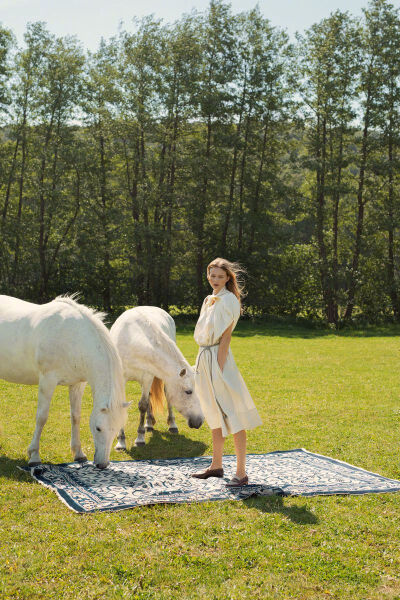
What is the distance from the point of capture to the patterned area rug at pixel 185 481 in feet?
16.6

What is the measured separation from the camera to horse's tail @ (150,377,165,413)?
8.06m

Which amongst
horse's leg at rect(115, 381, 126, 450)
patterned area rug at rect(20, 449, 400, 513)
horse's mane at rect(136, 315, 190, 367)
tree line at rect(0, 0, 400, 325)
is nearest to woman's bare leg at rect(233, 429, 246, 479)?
patterned area rug at rect(20, 449, 400, 513)

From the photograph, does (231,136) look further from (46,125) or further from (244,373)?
(244,373)

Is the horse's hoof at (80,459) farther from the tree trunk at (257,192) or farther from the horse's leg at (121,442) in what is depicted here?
the tree trunk at (257,192)

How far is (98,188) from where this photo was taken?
93.9ft

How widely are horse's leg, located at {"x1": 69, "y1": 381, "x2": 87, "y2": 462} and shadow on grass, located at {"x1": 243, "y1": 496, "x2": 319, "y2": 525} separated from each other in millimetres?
2205

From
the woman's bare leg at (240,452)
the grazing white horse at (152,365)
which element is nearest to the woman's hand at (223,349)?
the woman's bare leg at (240,452)

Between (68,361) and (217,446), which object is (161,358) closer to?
(68,361)

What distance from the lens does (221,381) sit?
5605mm

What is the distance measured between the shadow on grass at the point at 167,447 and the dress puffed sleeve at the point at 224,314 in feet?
6.98

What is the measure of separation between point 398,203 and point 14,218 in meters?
19.6

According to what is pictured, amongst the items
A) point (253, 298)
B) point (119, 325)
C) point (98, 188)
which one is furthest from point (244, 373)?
point (98, 188)

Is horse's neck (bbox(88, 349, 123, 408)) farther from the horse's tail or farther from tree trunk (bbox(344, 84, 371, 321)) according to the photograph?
tree trunk (bbox(344, 84, 371, 321))

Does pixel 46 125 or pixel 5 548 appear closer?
pixel 5 548
